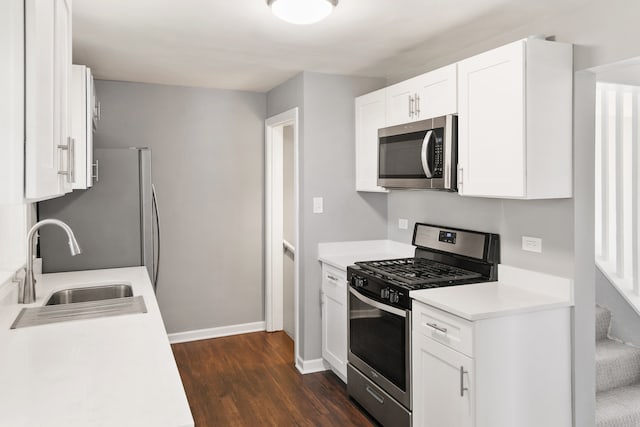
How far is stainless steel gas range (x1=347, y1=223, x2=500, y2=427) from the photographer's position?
2600 mm

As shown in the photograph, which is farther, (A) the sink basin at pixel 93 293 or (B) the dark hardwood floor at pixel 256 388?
(B) the dark hardwood floor at pixel 256 388

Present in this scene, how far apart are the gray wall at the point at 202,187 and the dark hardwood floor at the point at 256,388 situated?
37cm

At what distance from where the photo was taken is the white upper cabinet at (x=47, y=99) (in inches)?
41.8

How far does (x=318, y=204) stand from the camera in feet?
12.1

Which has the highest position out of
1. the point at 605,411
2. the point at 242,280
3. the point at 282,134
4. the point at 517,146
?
the point at 282,134

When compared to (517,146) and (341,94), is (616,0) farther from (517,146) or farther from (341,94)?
(341,94)

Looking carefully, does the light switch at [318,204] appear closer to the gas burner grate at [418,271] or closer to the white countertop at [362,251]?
the white countertop at [362,251]

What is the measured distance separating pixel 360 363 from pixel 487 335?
1.10 metres

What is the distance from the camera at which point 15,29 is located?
39.9 inches

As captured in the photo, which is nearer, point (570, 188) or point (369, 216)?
point (570, 188)

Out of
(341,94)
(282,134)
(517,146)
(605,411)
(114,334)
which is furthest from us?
(282,134)

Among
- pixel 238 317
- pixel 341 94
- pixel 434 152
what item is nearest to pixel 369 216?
pixel 341 94

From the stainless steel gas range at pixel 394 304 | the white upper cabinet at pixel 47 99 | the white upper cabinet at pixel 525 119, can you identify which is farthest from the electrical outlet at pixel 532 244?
the white upper cabinet at pixel 47 99

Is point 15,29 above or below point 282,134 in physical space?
below
